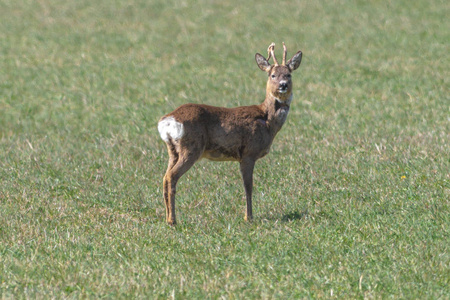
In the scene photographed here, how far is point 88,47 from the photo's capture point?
19.1 metres

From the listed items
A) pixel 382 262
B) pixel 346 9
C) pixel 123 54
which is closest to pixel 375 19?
pixel 346 9

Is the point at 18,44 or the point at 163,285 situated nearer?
the point at 163,285

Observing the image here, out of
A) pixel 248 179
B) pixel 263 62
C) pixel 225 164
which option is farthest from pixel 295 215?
pixel 225 164

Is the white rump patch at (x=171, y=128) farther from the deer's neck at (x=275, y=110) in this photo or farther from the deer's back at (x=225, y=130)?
the deer's neck at (x=275, y=110)

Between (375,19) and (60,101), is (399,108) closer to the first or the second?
(60,101)

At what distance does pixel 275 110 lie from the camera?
814cm

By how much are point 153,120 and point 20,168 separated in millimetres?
3531

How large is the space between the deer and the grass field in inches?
21.4

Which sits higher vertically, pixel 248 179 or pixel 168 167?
pixel 168 167

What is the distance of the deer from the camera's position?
7.49m

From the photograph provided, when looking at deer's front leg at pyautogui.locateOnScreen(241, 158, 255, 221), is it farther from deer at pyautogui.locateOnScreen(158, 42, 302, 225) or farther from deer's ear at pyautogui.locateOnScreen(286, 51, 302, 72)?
deer's ear at pyautogui.locateOnScreen(286, 51, 302, 72)

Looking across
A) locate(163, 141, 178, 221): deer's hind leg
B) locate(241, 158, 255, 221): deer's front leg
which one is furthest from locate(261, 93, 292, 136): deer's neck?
locate(163, 141, 178, 221): deer's hind leg

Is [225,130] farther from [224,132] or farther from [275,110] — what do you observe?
[275,110]

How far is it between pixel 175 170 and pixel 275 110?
1381 mm
